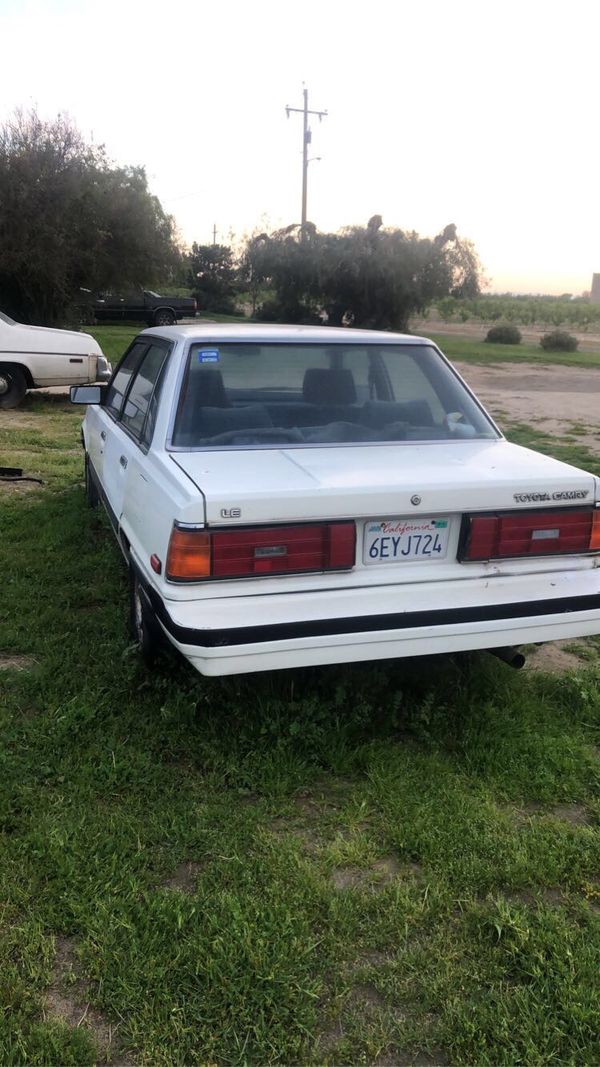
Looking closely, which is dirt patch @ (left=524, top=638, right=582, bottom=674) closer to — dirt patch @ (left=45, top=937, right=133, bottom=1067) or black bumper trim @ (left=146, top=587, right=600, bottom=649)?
black bumper trim @ (left=146, top=587, right=600, bottom=649)

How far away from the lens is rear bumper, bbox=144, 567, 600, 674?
2664 mm

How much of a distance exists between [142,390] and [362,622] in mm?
1900

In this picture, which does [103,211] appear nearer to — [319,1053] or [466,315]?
[319,1053]

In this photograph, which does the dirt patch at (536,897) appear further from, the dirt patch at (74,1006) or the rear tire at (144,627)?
the rear tire at (144,627)

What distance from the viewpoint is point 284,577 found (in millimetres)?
2760

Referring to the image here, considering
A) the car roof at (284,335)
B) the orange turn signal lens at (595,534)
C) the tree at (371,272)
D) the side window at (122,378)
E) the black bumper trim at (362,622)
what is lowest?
the black bumper trim at (362,622)

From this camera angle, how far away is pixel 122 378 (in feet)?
15.7

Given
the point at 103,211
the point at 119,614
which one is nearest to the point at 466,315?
the point at 103,211

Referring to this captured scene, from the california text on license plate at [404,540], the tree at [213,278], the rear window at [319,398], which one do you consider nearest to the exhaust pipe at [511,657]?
the california text on license plate at [404,540]

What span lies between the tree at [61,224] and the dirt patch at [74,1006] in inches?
819

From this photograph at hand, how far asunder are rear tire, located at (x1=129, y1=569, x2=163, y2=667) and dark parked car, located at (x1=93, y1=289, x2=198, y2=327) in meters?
30.6

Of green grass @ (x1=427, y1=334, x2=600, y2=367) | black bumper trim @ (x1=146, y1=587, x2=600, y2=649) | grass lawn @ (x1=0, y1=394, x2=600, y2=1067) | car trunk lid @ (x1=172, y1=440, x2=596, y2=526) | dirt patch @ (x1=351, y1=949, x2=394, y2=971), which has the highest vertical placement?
car trunk lid @ (x1=172, y1=440, x2=596, y2=526)

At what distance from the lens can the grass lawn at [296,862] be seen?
74.4 inches

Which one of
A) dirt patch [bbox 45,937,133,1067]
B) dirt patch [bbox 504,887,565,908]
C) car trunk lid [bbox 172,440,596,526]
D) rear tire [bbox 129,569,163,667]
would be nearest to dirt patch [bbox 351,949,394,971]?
dirt patch [bbox 504,887,565,908]
